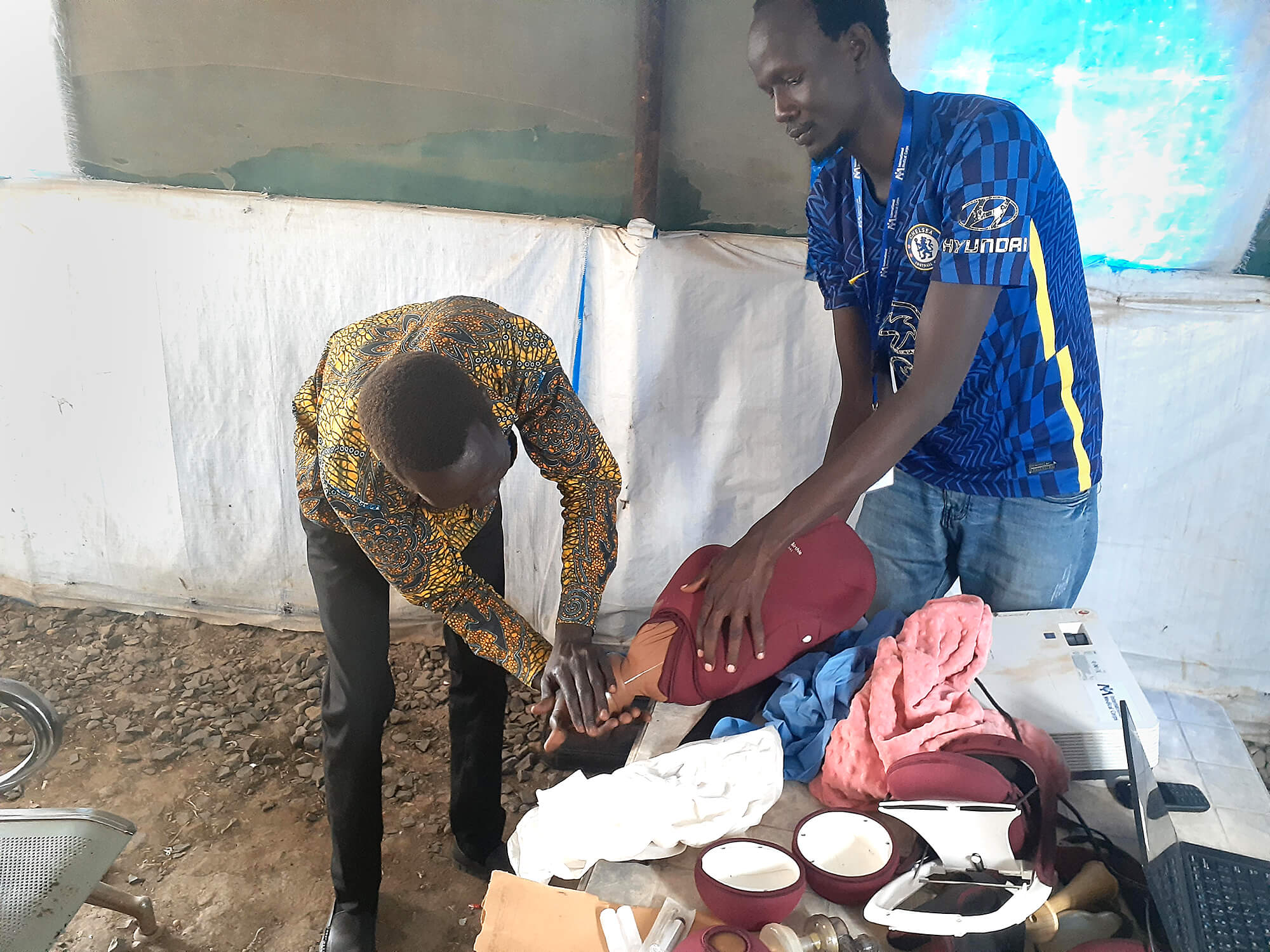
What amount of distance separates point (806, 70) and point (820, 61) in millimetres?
24

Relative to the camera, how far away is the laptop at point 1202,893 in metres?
0.93

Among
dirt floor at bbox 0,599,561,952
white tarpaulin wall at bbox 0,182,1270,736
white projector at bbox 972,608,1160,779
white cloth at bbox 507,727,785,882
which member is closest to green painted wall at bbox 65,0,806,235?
white tarpaulin wall at bbox 0,182,1270,736

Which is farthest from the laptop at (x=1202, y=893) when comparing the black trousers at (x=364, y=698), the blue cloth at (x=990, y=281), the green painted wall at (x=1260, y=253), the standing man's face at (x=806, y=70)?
the green painted wall at (x=1260, y=253)

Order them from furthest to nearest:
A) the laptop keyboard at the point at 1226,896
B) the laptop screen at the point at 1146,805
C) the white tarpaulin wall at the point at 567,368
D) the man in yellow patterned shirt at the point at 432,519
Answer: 1. the white tarpaulin wall at the point at 567,368
2. the man in yellow patterned shirt at the point at 432,519
3. the laptop screen at the point at 1146,805
4. the laptop keyboard at the point at 1226,896

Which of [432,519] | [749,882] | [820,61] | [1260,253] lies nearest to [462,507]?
[432,519]

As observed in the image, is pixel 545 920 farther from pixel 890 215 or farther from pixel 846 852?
pixel 890 215

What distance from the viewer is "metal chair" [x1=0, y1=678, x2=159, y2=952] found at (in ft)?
4.59

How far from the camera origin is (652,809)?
3.84 feet

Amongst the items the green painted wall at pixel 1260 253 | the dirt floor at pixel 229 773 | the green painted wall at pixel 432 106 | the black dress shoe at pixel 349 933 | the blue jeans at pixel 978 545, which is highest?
the green painted wall at pixel 432 106

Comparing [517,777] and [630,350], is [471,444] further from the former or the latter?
[517,777]

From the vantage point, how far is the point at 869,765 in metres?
1.25

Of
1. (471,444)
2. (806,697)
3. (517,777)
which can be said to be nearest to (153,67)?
(471,444)

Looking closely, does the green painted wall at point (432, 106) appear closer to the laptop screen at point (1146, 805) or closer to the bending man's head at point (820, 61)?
the bending man's head at point (820, 61)

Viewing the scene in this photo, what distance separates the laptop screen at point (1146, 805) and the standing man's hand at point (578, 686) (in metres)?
0.74
